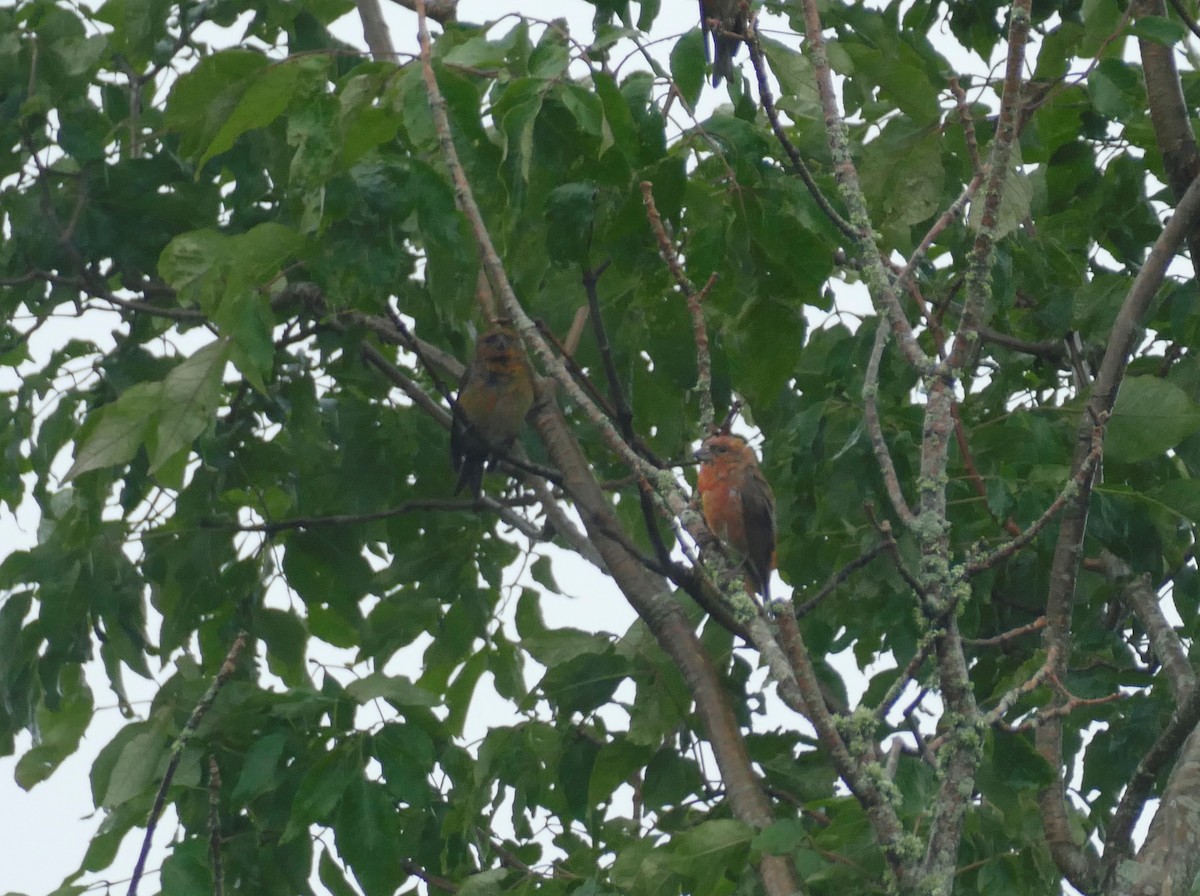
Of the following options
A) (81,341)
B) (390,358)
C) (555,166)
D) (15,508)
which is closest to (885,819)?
(555,166)

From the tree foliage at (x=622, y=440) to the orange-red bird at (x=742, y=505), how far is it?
0.61 feet

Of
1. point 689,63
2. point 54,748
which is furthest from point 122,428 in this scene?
point 54,748

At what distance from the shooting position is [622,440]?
10.8 feet

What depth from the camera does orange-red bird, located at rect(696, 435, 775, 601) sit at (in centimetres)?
575

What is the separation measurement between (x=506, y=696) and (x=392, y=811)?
4.57 feet

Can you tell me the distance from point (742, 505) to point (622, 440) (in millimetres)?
2616

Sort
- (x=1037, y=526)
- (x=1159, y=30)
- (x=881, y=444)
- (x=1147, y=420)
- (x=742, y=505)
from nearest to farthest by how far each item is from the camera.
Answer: (x=1037, y=526)
(x=881, y=444)
(x=1159, y=30)
(x=1147, y=420)
(x=742, y=505)

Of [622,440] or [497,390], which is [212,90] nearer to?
[622,440]

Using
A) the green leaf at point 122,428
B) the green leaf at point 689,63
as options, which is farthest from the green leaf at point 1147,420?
the green leaf at point 122,428

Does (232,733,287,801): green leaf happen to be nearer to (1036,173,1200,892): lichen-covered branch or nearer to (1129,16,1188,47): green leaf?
(1036,173,1200,892): lichen-covered branch

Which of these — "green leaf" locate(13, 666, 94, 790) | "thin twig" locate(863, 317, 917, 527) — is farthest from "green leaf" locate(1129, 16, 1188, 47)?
"green leaf" locate(13, 666, 94, 790)

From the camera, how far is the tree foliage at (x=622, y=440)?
3.45 m

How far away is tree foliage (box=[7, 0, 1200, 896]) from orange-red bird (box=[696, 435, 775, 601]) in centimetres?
18

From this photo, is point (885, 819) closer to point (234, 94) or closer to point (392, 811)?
point (392, 811)
